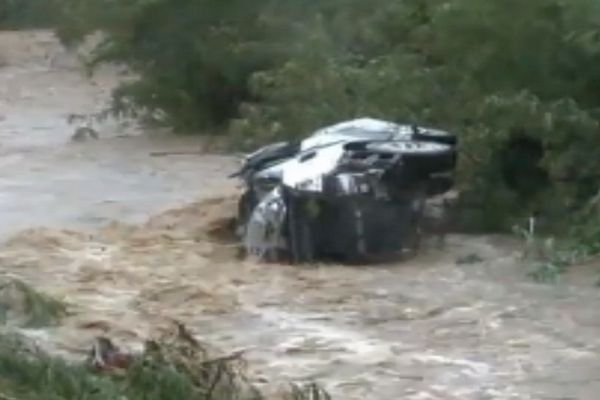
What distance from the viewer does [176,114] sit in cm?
1952

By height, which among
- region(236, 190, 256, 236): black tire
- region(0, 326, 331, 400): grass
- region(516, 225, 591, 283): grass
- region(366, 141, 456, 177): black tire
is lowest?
region(0, 326, 331, 400): grass

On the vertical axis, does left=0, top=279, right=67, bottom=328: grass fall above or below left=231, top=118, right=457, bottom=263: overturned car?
below

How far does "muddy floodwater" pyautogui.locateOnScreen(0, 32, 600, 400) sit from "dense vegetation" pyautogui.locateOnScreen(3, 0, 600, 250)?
21.4 inches

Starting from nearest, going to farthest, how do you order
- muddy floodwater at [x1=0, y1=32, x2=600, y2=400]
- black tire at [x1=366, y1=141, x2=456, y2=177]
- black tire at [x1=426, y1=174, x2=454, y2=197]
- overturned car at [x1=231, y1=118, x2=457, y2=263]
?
muddy floodwater at [x1=0, y1=32, x2=600, y2=400] → overturned car at [x1=231, y1=118, x2=457, y2=263] → black tire at [x1=366, y1=141, x2=456, y2=177] → black tire at [x1=426, y1=174, x2=454, y2=197]

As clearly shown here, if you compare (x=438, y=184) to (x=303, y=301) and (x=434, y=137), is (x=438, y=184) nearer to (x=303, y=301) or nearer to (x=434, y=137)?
(x=434, y=137)

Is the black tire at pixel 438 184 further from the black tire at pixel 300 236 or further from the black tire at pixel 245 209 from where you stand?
the black tire at pixel 245 209

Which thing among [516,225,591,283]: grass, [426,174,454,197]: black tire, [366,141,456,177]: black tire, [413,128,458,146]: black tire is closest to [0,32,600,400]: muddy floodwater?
[516,225,591,283]: grass

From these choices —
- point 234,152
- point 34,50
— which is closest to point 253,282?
point 234,152

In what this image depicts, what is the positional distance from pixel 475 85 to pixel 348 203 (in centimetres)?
184

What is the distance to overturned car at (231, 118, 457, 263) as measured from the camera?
11.9 metres

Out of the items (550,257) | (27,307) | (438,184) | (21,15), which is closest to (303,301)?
(27,307)

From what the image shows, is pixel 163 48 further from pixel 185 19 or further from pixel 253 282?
pixel 253 282

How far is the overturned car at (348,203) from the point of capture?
1185 centimetres

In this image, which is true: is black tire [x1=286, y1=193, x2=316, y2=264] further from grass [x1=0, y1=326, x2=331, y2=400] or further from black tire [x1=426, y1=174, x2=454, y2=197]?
grass [x1=0, y1=326, x2=331, y2=400]
